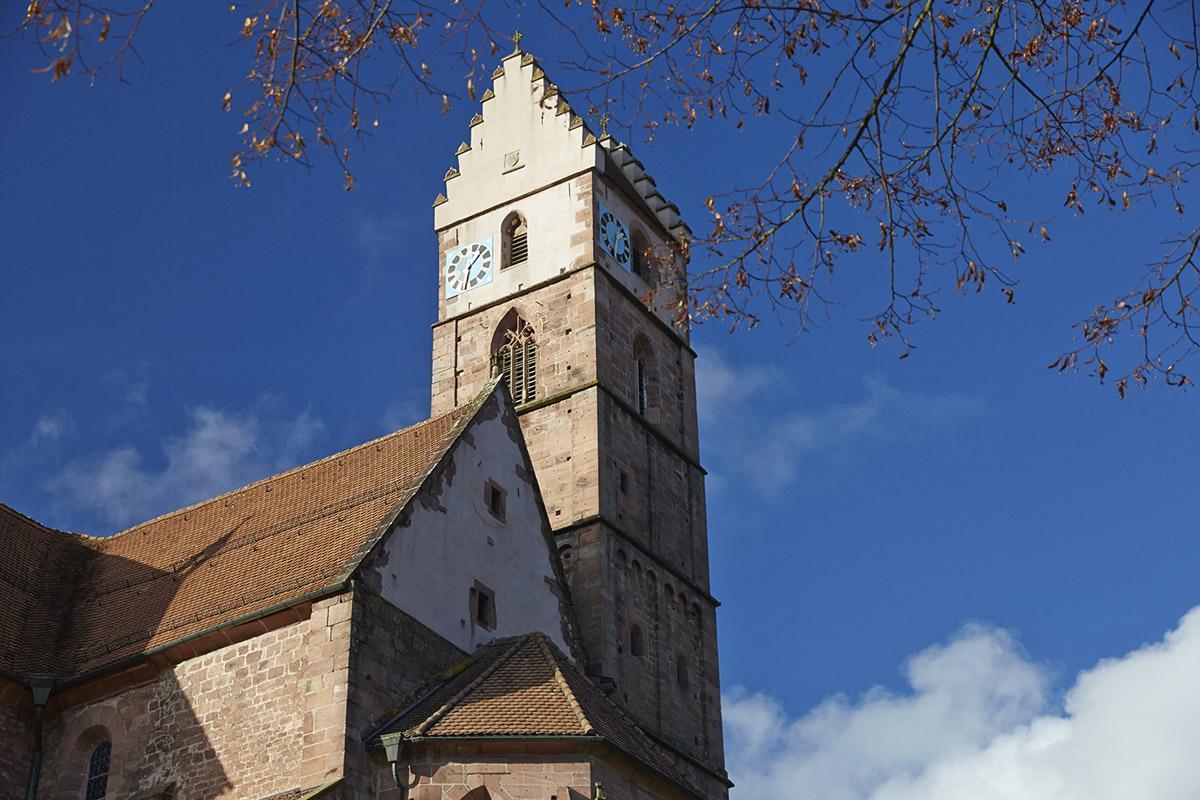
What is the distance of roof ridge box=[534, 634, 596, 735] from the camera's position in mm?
19922

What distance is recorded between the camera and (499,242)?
3784 cm

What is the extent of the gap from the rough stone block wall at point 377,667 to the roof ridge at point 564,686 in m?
1.21

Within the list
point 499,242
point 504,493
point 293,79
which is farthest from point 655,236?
point 293,79

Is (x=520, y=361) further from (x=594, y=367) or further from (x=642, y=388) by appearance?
(x=642, y=388)

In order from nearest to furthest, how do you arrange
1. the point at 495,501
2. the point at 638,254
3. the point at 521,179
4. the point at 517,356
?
the point at 495,501
the point at 517,356
the point at 638,254
the point at 521,179

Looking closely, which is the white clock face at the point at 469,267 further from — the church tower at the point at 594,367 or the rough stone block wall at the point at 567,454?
the rough stone block wall at the point at 567,454

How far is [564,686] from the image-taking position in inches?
827

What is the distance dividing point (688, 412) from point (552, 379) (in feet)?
12.8

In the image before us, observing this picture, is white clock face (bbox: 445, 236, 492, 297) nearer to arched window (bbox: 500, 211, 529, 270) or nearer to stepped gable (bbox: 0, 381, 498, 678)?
arched window (bbox: 500, 211, 529, 270)

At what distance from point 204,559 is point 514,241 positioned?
14630 millimetres

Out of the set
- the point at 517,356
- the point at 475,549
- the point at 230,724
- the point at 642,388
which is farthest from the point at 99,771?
the point at 642,388

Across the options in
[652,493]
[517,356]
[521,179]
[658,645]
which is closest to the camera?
[658,645]

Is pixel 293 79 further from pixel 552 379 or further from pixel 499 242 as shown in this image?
pixel 499 242

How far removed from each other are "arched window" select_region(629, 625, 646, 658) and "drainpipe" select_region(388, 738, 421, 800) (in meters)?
12.0
